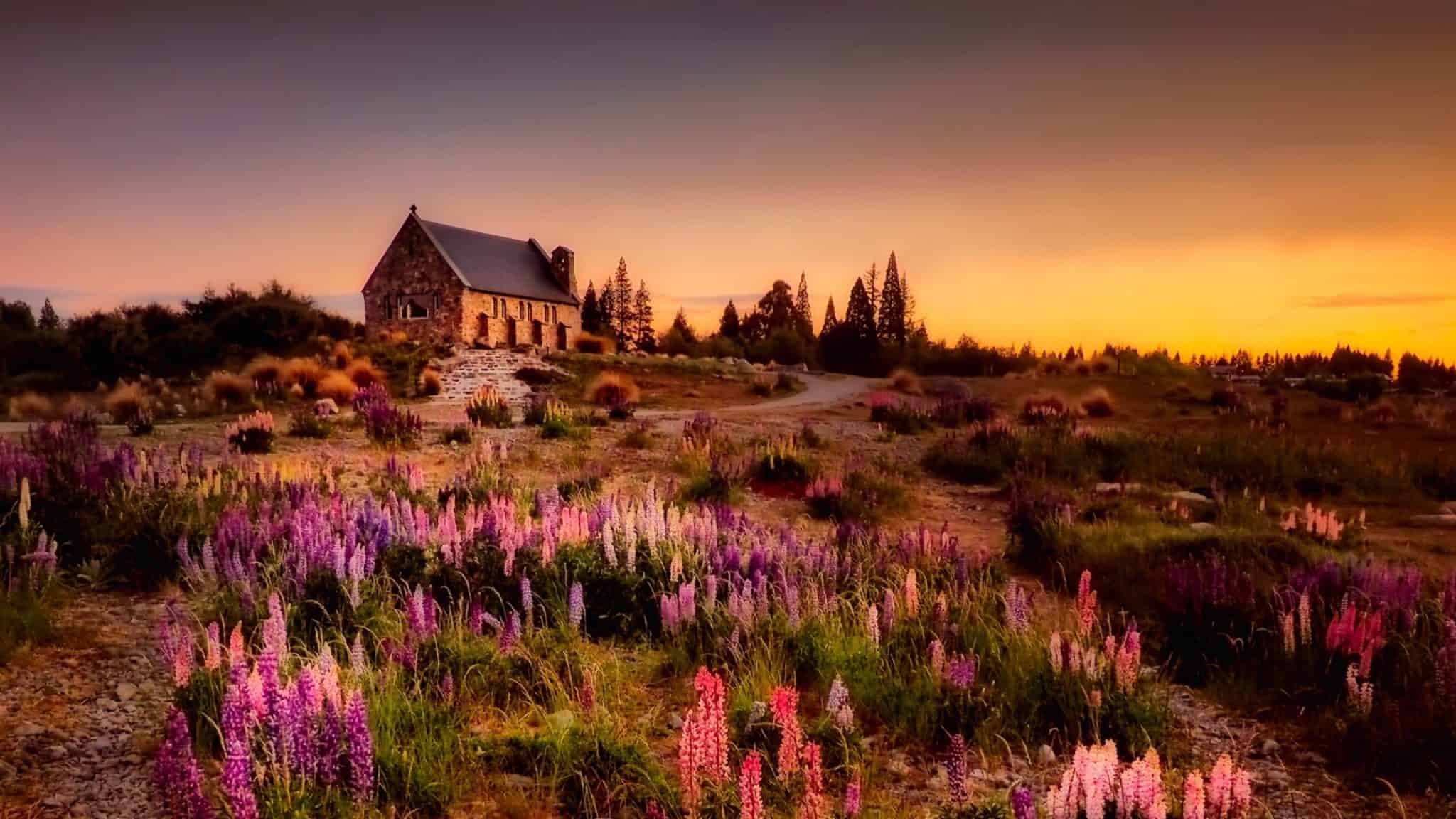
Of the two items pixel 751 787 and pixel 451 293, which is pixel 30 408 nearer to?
pixel 451 293

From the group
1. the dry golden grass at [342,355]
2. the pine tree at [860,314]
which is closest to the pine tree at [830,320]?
the pine tree at [860,314]

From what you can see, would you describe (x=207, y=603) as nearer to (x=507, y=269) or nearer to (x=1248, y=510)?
(x=1248, y=510)

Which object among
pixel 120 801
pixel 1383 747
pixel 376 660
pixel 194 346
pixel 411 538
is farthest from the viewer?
pixel 194 346

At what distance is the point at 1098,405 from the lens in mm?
26000

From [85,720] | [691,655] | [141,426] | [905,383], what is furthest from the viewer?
[905,383]

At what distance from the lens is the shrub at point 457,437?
14.3 metres

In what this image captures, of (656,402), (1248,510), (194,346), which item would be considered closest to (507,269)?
(194,346)

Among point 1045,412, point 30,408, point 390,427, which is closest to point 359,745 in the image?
point 390,427

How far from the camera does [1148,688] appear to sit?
4.88 m

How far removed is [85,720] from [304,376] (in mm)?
21722

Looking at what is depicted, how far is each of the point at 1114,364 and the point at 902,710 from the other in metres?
39.7

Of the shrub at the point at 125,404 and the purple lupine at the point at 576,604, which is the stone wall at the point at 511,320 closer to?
the shrub at the point at 125,404

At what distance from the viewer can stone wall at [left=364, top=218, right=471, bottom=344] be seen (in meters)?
43.6

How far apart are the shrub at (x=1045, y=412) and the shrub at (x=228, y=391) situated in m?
19.0
